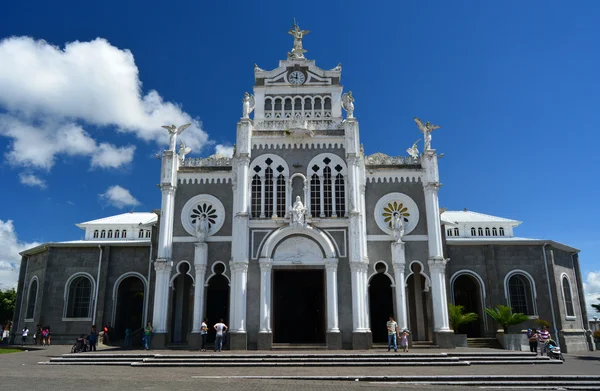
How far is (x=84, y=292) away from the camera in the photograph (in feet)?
122

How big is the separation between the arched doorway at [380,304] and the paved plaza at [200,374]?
12430mm

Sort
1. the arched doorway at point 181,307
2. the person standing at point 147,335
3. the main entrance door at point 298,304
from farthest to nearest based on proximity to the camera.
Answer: the main entrance door at point 298,304 → the arched doorway at point 181,307 → the person standing at point 147,335

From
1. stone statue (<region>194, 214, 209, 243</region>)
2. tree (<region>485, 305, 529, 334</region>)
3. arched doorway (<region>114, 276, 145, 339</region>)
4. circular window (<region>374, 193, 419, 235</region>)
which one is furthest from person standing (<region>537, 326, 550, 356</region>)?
arched doorway (<region>114, 276, 145, 339</region>)

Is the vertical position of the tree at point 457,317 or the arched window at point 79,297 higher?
the arched window at point 79,297

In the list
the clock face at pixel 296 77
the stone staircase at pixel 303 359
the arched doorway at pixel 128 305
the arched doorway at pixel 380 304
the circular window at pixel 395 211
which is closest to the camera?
the stone staircase at pixel 303 359

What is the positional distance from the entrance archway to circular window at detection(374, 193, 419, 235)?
4.53 meters

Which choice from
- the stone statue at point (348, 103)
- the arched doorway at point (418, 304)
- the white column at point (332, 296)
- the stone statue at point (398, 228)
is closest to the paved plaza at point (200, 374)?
→ the white column at point (332, 296)

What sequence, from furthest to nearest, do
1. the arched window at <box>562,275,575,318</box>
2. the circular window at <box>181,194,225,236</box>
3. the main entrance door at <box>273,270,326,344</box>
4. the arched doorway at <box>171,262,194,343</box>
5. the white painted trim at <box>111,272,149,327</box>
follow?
the arched window at <box>562,275,575,318</box>, the white painted trim at <box>111,272,149,327</box>, the main entrance door at <box>273,270,326,344</box>, the arched doorway at <box>171,262,194,343</box>, the circular window at <box>181,194,225,236</box>

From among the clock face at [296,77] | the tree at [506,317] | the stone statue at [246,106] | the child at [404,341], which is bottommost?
the child at [404,341]

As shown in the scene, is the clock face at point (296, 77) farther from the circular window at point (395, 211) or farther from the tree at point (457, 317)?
the tree at point (457, 317)

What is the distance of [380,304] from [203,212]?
14.4 metres

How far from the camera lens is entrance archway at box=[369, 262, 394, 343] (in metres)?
34.0

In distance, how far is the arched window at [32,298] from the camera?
3772 cm

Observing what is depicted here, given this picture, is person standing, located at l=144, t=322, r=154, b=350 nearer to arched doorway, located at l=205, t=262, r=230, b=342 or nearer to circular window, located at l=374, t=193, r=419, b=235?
arched doorway, located at l=205, t=262, r=230, b=342
